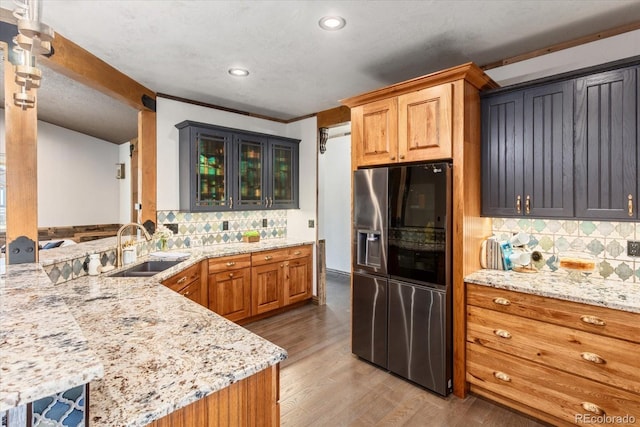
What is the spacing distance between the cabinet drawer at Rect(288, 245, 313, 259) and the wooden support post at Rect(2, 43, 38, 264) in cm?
256

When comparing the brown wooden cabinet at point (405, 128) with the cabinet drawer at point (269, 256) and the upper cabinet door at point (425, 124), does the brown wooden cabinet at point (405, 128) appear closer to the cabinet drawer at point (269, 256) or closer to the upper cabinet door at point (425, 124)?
the upper cabinet door at point (425, 124)

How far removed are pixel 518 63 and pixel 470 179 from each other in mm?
1072

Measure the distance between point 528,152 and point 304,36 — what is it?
1804 mm

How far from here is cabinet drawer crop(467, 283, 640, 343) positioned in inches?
72.2

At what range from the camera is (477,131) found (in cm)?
257

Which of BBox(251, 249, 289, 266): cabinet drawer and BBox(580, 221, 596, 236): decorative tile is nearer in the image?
BBox(580, 221, 596, 236): decorative tile

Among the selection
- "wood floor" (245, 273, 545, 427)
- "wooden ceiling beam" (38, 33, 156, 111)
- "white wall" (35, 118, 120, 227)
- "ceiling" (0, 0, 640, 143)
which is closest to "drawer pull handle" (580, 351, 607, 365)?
"wood floor" (245, 273, 545, 427)

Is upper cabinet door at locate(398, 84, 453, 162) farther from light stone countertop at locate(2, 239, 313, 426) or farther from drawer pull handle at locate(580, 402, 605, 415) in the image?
light stone countertop at locate(2, 239, 313, 426)

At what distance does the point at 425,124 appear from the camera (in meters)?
2.51

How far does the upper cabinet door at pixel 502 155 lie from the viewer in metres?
2.44

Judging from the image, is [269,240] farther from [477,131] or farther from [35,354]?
[35,354]

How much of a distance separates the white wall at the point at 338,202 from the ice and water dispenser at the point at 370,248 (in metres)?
3.24

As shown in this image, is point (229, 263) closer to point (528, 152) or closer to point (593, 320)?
point (528, 152)

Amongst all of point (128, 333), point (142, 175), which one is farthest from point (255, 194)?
point (128, 333)
